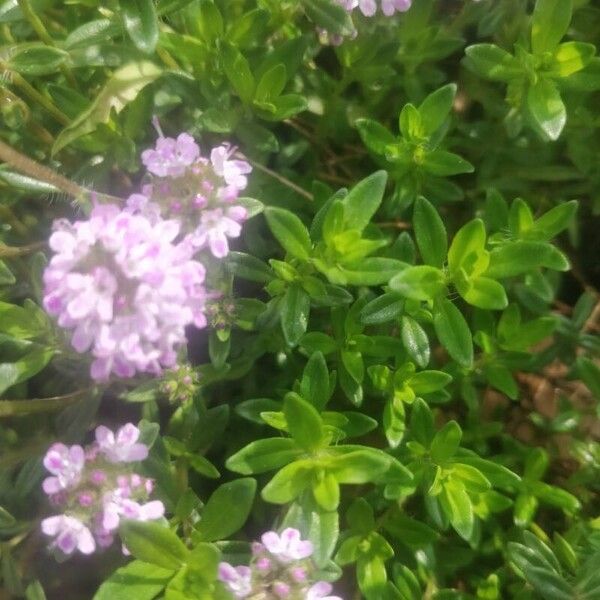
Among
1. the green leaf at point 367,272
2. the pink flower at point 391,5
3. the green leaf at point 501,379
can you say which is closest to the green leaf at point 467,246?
the green leaf at point 367,272

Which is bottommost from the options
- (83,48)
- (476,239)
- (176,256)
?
(476,239)

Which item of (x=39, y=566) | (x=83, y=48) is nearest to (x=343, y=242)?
(x=83, y=48)

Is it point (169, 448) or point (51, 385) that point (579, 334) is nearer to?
point (169, 448)

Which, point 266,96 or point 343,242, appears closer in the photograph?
point 343,242

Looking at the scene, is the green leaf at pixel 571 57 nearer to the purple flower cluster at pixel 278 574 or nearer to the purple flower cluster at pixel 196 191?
the purple flower cluster at pixel 196 191

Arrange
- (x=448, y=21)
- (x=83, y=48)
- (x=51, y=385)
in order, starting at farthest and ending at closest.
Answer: (x=448, y=21) < (x=51, y=385) < (x=83, y=48)

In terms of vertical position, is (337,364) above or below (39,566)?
above
